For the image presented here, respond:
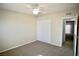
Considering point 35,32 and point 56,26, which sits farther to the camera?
point 56,26

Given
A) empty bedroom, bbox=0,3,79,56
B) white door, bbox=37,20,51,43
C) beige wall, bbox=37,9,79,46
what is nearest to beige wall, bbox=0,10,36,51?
empty bedroom, bbox=0,3,79,56

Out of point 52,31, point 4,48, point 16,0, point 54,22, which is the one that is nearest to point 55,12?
point 54,22

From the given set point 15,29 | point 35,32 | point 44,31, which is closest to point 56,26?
point 44,31

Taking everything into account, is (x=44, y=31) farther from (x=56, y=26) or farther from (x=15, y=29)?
(x=15, y=29)

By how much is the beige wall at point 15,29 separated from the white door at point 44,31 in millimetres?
143

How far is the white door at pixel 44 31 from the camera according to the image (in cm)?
184

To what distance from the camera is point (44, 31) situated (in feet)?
6.27

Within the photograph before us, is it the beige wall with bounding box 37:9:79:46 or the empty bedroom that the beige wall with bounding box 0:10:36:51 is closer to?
the empty bedroom

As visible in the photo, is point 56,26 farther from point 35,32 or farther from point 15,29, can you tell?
point 15,29

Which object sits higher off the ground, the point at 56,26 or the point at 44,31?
the point at 56,26

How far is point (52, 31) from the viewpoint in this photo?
6.75 feet

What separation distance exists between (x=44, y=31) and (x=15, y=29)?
0.91m

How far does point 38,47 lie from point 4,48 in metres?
1.03

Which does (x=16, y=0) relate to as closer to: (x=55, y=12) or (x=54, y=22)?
(x=55, y=12)
